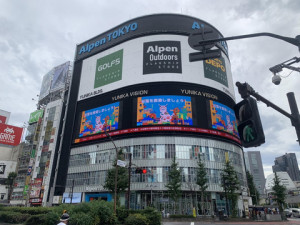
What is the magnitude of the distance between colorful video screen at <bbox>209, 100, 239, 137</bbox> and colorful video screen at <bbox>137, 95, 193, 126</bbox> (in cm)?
570

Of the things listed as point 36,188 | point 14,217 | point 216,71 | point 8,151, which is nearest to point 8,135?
point 8,151

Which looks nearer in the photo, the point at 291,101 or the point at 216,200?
the point at 291,101

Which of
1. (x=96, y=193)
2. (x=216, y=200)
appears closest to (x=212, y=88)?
(x=216, y=200)

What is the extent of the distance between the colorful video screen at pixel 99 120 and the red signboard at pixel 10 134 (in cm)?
3957

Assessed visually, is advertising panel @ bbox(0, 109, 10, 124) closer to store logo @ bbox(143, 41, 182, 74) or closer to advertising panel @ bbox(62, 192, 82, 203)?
advertising panel @ bbox(62, 192, 82, 203)

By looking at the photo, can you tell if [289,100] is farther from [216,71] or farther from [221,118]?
[216,71]

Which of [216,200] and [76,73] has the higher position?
[76,73]

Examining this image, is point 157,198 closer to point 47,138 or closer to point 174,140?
point 174,140

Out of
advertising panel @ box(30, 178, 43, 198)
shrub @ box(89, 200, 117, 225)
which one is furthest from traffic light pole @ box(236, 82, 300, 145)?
advertising panel @ box(30, 178, 43, 198)

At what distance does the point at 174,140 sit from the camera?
4838 cm

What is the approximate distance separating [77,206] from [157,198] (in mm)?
28890

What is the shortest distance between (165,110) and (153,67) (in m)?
11.9

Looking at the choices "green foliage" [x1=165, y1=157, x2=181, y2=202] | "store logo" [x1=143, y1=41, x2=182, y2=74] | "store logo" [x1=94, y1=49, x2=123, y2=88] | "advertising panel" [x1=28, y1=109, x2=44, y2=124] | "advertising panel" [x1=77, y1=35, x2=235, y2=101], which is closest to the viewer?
"green foliage" [x1=165, y1=157, x2=181, y2=202]

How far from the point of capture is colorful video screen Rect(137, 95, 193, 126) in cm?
4938
